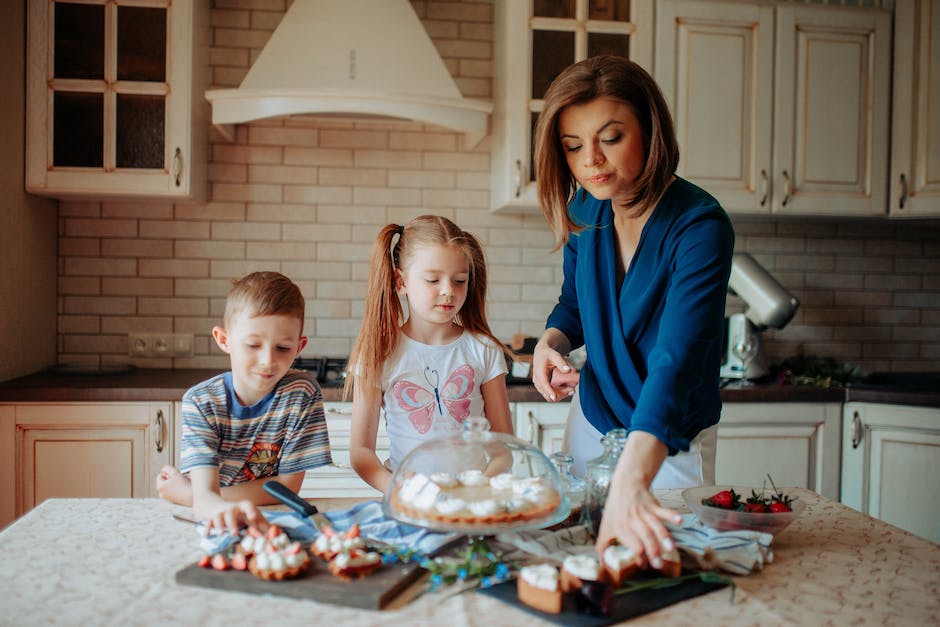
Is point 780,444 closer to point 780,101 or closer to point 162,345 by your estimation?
point 780,101

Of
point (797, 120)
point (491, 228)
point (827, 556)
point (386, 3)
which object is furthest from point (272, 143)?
point (827, 556)

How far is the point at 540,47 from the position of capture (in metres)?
2.84

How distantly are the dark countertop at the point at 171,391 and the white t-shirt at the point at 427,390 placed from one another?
0.86 metres

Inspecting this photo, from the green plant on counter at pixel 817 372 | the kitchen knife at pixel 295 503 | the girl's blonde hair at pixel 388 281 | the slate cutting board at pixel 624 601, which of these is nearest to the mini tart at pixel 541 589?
the slate cutting board at pixel 624 601

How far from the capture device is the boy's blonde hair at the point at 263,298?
1403mm

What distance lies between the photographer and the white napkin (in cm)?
107

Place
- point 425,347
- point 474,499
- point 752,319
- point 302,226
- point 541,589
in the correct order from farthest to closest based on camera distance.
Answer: point 302,226 < point 752,319 < point 425,347 < point 474,499 < point 541,589

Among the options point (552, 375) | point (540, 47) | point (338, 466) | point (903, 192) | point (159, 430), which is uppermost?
point (540, 47)

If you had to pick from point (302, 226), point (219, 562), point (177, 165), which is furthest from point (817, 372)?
point (219, 562)

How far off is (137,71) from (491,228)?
4.67 ft

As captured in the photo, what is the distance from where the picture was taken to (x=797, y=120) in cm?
292

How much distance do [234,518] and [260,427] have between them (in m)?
0.35

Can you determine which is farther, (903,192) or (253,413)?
(903,192)

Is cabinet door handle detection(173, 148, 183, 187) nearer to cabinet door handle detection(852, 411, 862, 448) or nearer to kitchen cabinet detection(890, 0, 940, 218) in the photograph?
cabinet door handle detection(852, 411, 862, 448)
